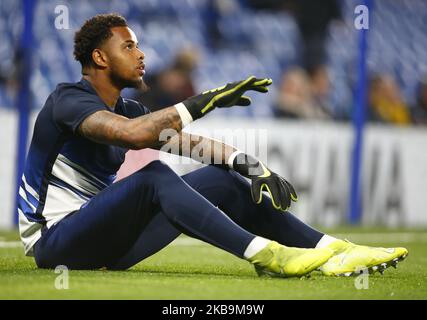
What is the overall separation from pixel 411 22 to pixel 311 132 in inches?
158

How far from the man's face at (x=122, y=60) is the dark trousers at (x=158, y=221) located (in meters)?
0.52

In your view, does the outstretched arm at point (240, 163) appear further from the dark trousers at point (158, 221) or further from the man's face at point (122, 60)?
the man's face at point (122, 60)

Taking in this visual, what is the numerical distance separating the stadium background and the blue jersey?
3.91 meters

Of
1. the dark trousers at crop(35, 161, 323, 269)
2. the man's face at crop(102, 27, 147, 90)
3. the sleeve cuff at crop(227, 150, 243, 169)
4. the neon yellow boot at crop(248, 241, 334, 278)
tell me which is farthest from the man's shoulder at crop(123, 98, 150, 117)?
the neon yellow boot at crop(248, 241, 334, 278)

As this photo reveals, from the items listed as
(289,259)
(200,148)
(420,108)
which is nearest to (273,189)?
(289,259)

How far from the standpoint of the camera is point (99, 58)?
423cm

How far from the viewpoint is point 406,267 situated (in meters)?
5.17

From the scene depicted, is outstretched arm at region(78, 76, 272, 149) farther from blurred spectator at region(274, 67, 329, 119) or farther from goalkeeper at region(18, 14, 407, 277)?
blurred spectator at region(274, 67, 329, 119)

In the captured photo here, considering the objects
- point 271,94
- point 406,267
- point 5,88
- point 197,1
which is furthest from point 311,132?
point 406,267

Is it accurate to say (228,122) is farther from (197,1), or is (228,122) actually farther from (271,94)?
(197,1)

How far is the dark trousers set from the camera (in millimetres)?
3807

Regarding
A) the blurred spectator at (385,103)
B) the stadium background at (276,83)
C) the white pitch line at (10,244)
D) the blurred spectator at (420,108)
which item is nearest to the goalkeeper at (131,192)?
the white pitch line at (10,244)

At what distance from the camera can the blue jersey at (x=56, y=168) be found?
4059mm

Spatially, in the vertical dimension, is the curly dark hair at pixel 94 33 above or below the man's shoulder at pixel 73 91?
above
